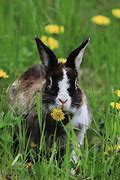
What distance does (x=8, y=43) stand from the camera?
22.1 feet

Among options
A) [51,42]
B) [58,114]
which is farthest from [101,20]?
[58,114]

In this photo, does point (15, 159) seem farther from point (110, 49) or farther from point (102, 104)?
point (110, 49)

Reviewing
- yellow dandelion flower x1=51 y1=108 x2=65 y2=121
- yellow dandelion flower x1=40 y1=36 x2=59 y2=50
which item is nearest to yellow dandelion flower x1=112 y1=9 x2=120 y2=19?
yellow dandelion flower x1=40 y1=36 x2=59 y2=50

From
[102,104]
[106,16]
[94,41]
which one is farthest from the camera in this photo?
[106,16]

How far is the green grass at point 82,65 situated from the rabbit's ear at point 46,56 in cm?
43

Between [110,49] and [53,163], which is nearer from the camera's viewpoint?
[53,163]

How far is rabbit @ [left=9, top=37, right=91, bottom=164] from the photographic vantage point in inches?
201

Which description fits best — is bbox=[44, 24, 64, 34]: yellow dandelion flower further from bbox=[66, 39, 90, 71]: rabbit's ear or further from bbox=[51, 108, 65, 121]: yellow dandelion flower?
bbox=[51, 108, 65, 121]: yellow dandelion flower

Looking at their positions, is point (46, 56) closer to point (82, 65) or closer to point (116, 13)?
point (82, 65)

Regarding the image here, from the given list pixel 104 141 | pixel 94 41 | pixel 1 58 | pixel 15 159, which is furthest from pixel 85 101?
pixel 94 41

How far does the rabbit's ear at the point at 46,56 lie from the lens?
531cm

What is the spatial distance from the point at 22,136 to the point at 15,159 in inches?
14.6

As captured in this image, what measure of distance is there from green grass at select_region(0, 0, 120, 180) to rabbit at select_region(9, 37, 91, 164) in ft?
0.42

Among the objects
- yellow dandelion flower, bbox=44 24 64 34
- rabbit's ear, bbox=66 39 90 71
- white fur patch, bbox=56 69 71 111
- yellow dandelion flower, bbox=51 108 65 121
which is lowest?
yellow dandelion flower, bbox=44 24 64 34
